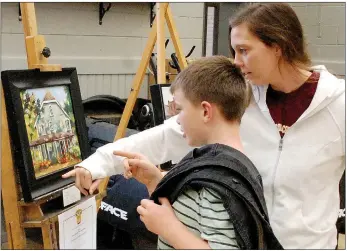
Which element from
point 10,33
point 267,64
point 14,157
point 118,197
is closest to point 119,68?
point 10,33

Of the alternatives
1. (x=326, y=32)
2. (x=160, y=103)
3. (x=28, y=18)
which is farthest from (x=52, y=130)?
(x=326, y=32)

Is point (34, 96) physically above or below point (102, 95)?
above

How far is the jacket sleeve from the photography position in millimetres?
1237

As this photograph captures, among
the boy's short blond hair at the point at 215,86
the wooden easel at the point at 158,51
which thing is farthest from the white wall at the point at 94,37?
the boy's short blond hair at the point at 215,86

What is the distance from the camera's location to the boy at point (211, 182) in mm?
876

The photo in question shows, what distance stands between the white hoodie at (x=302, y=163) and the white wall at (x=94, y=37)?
77.7 inches

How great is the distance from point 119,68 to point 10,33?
82 centimetres

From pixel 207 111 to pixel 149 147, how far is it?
347 millimetres

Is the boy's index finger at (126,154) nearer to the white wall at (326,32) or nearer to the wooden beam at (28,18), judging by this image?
the wooden beam at (28,18)

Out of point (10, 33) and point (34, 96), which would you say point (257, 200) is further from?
point (10, 33)

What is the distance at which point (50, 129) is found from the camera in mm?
1553

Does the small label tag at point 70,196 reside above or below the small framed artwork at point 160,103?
below

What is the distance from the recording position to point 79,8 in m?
3.24

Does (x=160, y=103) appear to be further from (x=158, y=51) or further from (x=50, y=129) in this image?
(x=50, y=129)
